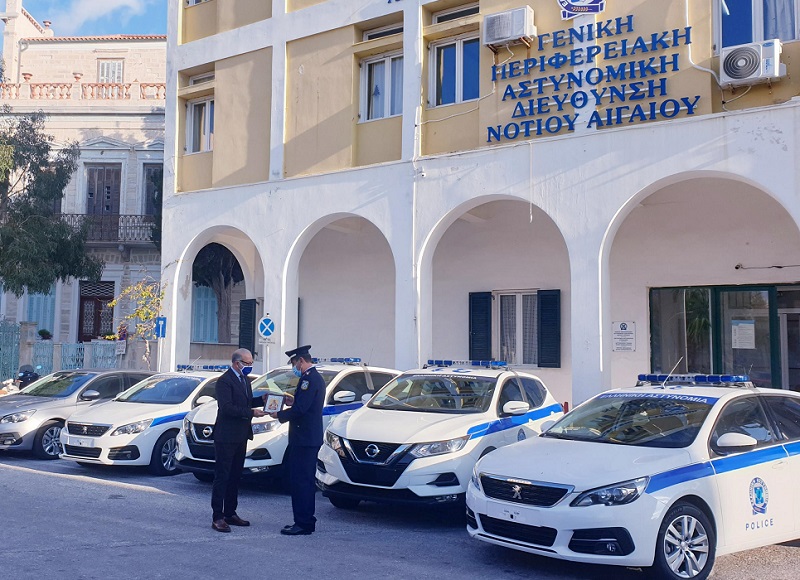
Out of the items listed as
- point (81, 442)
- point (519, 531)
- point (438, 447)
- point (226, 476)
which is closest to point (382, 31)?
point (81, 442)

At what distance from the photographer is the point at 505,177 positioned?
46.0ft

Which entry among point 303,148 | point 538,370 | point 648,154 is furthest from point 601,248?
point 303,148

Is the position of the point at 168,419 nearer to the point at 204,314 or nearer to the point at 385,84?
the point at 385,84

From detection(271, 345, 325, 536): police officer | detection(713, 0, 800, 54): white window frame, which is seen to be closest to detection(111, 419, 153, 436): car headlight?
detection(271, 345, 325, 536): police officer

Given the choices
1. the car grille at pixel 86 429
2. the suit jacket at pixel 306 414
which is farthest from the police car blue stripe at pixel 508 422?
the car grille at pixel 86 429

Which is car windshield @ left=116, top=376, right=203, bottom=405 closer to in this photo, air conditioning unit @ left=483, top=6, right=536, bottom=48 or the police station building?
the police station building

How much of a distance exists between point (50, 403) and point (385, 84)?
7.95 meters

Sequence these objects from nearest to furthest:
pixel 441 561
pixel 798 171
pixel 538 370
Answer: pixel 441 561 → pixel 798 171 → pixel 538 370

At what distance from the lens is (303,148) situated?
55.1ft

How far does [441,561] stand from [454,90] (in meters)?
9.67

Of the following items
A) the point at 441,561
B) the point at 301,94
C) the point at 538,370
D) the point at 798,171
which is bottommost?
the point at 441,561

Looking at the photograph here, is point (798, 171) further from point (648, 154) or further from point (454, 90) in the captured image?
point (454, 90)

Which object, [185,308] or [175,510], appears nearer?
[175,510]

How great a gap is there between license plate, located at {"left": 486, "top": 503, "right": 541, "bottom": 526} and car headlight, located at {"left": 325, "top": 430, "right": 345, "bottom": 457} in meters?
2.37
